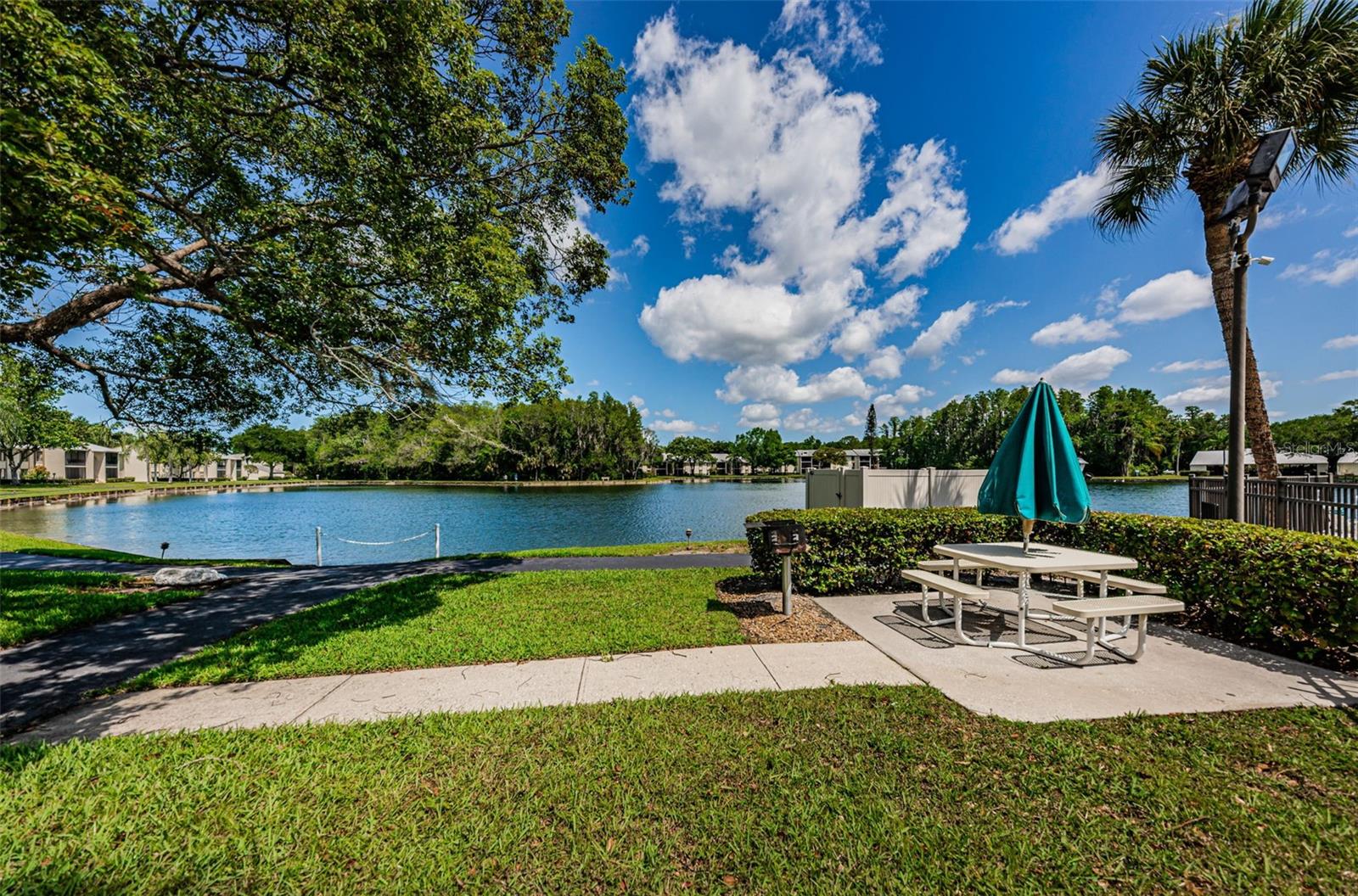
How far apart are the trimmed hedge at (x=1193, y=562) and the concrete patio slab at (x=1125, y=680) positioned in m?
0.36

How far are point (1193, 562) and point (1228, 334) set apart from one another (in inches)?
221

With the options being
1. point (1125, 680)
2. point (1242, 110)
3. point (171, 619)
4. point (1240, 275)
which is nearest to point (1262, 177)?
point (1240, 275)

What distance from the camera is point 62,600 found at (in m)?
6.52

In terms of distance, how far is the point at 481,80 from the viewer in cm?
646

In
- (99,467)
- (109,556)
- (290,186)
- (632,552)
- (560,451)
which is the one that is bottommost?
(109,556)

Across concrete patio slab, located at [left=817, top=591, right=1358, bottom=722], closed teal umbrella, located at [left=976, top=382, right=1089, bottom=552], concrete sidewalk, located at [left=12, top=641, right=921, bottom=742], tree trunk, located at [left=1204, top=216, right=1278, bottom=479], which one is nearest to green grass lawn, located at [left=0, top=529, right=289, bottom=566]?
concrete sidewalk, located at [left=12, top=641, right=921, bottom=742]

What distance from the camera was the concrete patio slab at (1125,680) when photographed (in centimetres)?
352

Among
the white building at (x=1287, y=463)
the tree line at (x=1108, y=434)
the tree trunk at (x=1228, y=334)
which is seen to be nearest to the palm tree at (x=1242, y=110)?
the tree trunk at (x=1228, y=334)

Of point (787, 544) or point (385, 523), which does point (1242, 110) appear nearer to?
point (787, 544)

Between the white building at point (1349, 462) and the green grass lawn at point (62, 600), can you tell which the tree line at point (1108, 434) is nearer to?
the white building at point (1349, 462)

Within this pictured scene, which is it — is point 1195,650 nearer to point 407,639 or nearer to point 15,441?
point 407,639

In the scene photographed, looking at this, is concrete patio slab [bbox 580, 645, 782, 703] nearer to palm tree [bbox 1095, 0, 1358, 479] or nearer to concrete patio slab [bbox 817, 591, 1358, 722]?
concrete patio slab [bbox 817, 591, 1358, 722]

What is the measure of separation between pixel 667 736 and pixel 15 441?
81850mm

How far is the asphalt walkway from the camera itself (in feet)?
13.6
